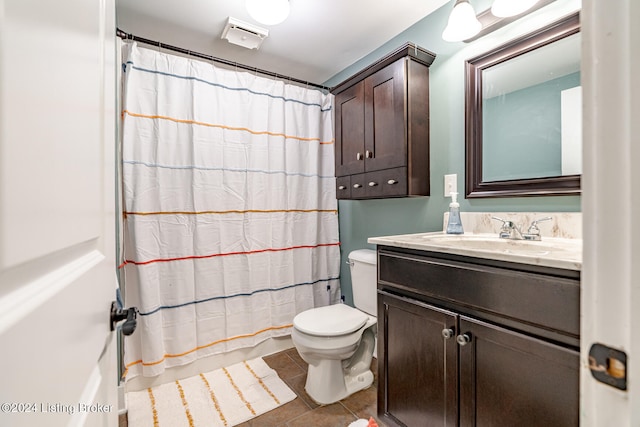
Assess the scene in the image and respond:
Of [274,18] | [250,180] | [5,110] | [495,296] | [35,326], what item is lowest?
[495,296]

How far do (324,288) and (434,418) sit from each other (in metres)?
1.39

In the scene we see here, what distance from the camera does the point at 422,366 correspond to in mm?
1188

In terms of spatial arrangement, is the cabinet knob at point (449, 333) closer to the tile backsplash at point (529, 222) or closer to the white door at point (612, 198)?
the tile backsplash at point (529, 222)

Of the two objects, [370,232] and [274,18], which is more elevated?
[274,18]

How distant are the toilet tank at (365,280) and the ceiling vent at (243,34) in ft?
5.26

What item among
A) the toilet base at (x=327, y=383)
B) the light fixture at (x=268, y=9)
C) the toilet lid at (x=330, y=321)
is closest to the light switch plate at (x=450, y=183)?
the toilet lid at (x=330, y=321)

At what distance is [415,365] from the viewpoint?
4.00 ft

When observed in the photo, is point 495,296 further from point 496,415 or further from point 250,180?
point 250,180

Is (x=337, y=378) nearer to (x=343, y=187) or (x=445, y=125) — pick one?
(x=343, y=187)

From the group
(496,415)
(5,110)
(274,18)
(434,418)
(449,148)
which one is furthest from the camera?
(449,148)

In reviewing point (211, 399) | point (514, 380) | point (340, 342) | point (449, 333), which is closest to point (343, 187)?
point (340, 342)

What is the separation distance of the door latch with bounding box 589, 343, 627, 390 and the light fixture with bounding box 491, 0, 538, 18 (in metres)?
1.50

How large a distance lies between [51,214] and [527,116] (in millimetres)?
1729

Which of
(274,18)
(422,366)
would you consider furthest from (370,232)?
(274,18)
